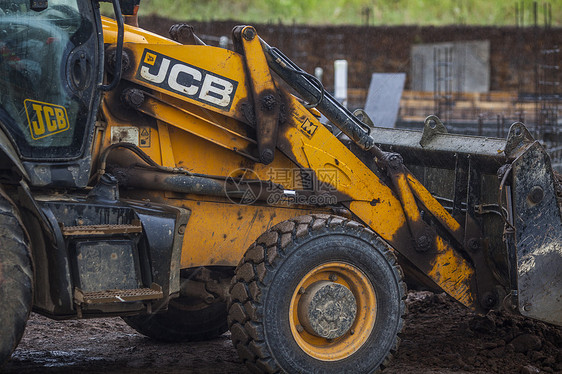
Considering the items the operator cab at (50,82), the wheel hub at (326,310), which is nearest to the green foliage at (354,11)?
the operator cab at (50,82)

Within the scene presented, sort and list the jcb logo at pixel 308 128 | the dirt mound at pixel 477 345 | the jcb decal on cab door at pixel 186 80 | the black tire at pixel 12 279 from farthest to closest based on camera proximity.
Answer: the dirt mound at pixel 477 345, the jcb logo at pixel 308 128, the jcb decal on cab door at pixel 186 80, the black tire at pixel 12 279

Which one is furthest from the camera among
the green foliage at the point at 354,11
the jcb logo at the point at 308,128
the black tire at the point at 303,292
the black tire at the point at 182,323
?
the green foliage at the point at 354,11

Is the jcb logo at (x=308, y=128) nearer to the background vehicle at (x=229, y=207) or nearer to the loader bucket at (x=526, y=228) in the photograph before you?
the background vehicle at (x=229, y=207)

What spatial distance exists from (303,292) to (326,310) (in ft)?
0.58

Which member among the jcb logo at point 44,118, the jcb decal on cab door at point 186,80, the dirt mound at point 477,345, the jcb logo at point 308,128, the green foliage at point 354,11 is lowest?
the dirt mound at point 477,345

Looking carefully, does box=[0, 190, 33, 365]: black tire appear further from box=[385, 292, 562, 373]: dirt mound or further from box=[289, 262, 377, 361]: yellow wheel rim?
box=[385, 292, 562, 373]: dirt mound

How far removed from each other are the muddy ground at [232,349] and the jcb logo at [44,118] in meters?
1.63

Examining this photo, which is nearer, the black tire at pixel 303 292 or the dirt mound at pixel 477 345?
the black tire at pixel 303 292

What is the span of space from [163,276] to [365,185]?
1586mm

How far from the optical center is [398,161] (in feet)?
18.1

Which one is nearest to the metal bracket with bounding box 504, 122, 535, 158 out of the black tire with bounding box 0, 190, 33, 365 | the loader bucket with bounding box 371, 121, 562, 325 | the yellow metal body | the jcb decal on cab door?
the loader bucket with bounding box 371, 121, 562, 325

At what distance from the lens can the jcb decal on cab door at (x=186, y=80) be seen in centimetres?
477

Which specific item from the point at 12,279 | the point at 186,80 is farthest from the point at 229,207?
the point at 12,279

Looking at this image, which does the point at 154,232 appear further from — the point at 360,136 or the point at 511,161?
the point at 511,161
